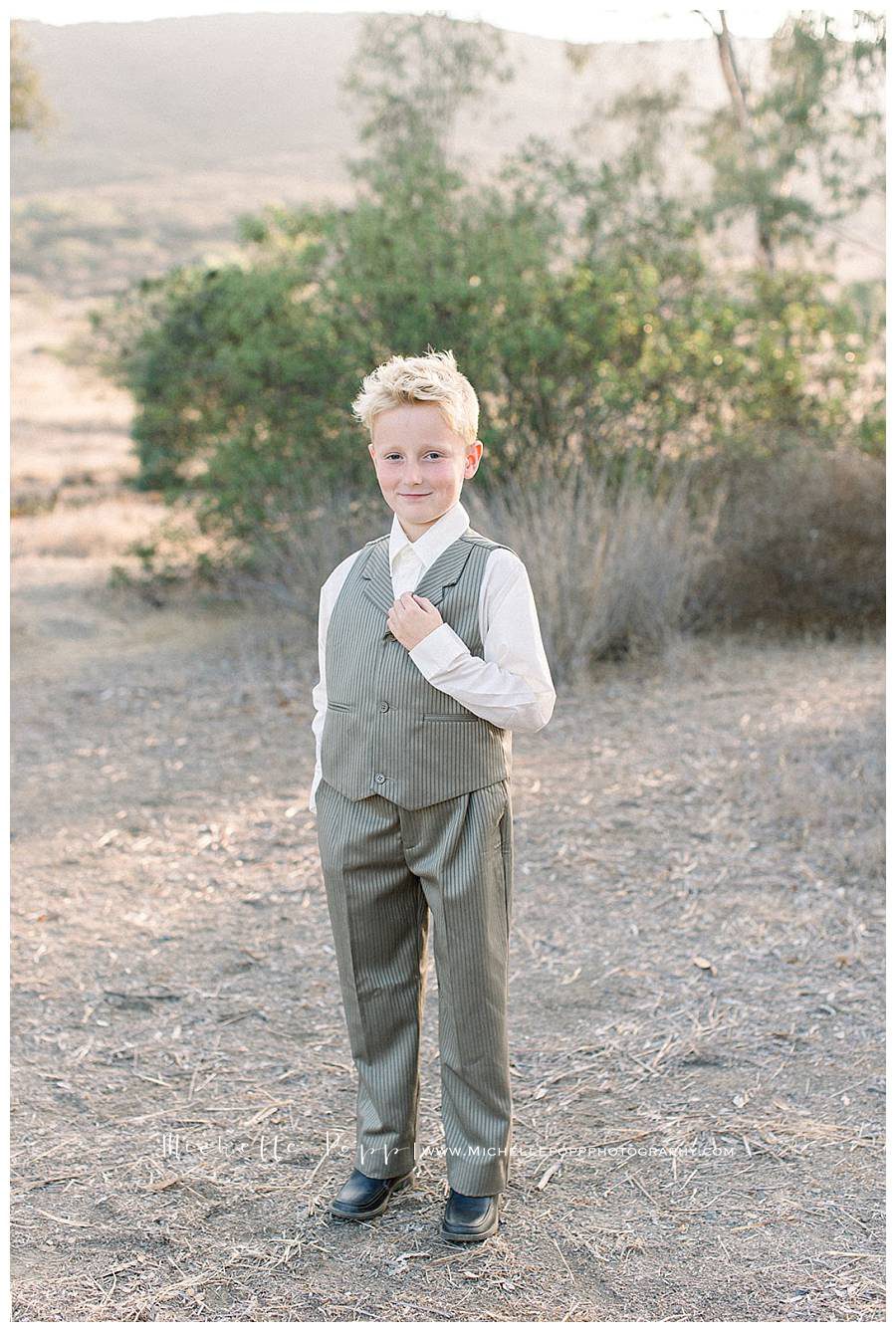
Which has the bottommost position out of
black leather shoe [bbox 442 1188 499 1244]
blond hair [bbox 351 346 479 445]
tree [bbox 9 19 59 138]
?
black leather shoe [bbox 442 1188 499 1244]

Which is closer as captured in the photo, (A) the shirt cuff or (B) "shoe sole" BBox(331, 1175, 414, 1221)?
(A) the shirt cuff

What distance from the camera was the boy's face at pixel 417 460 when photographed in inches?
88.7

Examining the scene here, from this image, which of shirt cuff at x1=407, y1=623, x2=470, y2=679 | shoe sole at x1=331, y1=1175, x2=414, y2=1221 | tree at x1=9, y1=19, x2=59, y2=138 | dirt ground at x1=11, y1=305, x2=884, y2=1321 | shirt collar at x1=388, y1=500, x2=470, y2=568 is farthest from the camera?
tree at x1=9, y1=19, x2=59, y2=138

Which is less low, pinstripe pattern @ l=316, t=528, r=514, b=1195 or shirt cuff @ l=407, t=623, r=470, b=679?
shirt cuff @ l=407, t=623, r=470, b=679

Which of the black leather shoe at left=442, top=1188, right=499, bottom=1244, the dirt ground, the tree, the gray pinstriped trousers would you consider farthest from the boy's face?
the tree

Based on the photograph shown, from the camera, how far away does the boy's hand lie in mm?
2232

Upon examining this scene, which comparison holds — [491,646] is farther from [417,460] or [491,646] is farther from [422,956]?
[422,956]

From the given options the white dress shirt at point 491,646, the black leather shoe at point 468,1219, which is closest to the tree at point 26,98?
the white dress shirt at point 491,646

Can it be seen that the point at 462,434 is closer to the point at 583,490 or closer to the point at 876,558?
the point at 583,490

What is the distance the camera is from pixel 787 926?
4.18 metres

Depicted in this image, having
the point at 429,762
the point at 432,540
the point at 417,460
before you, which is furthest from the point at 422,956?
the point at 417,460

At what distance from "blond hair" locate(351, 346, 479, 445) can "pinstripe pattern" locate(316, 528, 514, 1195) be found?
0.23 metres

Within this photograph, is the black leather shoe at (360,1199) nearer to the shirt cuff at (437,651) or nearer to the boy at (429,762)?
Answer: the boy at (429,762)

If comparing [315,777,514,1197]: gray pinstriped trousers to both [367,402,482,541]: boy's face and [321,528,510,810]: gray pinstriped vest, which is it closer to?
[321,528,510,810]: gray pinstriped vest
